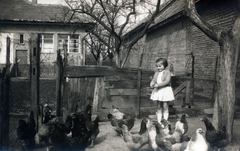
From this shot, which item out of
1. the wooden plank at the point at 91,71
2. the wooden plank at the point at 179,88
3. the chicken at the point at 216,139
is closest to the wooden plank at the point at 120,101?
the wooden plank at the point at 91,71

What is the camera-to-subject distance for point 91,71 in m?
5.38

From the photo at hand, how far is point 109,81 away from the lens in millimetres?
5695

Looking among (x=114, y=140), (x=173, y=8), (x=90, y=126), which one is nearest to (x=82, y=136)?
(x=90, y=126)

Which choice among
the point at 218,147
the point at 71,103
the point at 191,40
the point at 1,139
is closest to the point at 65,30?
the point at 191,40

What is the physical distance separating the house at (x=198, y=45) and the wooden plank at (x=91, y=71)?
2829 millimetres

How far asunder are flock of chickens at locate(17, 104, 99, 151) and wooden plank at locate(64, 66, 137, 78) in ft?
5.02

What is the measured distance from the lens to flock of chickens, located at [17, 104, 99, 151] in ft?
10.7

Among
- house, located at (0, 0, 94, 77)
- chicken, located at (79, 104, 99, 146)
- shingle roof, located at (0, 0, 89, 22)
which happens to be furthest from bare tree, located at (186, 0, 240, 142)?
shingle roof, located at (0, 0, 89, 22)

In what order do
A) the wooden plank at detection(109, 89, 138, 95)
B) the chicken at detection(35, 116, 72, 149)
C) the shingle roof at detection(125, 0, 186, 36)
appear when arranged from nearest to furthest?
the chicken at detection(35, 116, 72, 149) < the wooden plank at detection(109, 89, 138, 95) < the shingle roof at detection(125, 0, 186, 36)

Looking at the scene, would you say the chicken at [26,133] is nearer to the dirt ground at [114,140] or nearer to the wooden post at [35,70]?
the wooden post at [35,70]

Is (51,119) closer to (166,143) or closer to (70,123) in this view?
(70,123)

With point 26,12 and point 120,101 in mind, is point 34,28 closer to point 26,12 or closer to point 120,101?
point 26,12

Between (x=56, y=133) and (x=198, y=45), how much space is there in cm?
756

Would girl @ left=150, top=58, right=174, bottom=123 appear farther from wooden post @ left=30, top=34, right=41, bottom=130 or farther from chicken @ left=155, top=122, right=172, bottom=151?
wooden post @ left=30, top=34, right=41, bottom=130
